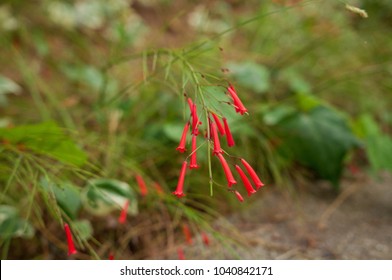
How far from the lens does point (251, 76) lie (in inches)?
77.8

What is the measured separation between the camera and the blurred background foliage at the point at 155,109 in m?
1.33

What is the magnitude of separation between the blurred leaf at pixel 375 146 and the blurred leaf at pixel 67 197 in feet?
3.24

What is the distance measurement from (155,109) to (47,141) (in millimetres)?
759

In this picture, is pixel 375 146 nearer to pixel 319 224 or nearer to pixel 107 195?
pixel 319 224

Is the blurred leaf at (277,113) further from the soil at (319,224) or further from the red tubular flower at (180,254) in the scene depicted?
the red tubular flower at (180,254)

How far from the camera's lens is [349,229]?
62.7 inches

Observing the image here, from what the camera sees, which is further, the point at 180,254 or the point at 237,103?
the point at 180,254

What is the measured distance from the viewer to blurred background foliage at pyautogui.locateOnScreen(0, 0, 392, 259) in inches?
52.5

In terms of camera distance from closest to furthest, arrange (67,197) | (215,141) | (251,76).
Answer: (215,141) → (67,197) → (251,76)

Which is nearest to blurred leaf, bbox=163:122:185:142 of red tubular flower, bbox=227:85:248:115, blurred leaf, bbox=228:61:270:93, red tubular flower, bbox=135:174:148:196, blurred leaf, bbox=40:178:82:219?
red tubular flower, bbox=135:174:148:196

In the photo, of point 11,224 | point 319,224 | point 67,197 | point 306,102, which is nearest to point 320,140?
point 306,102

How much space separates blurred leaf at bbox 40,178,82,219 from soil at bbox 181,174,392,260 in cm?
39

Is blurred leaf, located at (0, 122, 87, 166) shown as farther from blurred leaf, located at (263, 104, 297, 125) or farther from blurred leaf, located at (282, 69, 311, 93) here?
blurred leaf, located at (282, 69, 311, 93)

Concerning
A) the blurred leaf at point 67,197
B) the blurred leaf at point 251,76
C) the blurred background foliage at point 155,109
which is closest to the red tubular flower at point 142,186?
the blurred background foliage at point 155,109
